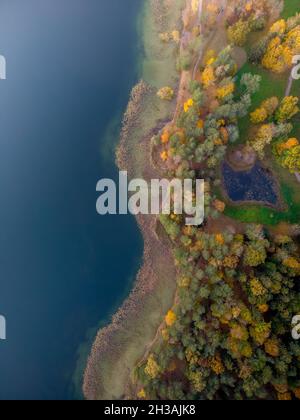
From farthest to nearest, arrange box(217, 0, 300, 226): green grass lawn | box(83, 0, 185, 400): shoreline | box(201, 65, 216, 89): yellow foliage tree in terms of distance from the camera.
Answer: box(83, 0, 185, 400): shoreline, box(217, 0, 300, 226): green grass lawn, box(201, 65, 216, 89): yellow foliage tree

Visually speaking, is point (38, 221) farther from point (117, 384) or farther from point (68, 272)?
point (117, 384)

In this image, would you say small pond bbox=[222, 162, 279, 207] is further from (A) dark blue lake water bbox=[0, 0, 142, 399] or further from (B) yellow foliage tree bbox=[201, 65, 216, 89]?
(A) dark blue lake water bbox=[0, 0, 142, 399]

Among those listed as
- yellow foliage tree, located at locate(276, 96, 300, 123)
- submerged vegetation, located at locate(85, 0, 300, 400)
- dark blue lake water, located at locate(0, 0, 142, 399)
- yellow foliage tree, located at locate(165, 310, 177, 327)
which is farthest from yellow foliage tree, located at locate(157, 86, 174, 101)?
yellow foliage tree, located at locate(165, 310, 177, 327)

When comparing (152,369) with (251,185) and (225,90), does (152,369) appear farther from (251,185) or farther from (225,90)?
(225,90)

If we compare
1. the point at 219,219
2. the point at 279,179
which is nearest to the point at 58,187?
the point at 219,219

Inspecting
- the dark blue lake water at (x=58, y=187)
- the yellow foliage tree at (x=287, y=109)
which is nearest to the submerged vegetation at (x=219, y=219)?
the yellow foliage tree at (x=287, y=109)

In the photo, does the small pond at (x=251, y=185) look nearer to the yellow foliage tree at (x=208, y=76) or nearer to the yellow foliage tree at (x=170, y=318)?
the yellow foliage tree at (x=208, y=76)
